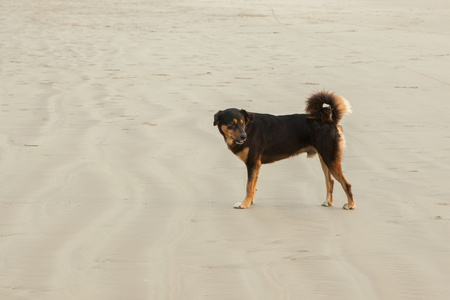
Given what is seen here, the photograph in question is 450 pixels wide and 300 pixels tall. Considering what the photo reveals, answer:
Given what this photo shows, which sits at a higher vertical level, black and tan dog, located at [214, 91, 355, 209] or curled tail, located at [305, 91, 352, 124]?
curled tail, located at [305, 91, 352, 124]

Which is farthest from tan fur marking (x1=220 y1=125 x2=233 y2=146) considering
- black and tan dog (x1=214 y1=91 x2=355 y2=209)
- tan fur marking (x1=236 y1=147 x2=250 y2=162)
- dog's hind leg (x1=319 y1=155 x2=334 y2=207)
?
dog's hind leg (x1=319 y1=155 x2=334 y2=207)

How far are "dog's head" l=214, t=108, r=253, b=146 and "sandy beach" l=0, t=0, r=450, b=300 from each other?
53 cm

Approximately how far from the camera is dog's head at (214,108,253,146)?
5766 millimetres

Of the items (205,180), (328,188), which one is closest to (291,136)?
(328,188)

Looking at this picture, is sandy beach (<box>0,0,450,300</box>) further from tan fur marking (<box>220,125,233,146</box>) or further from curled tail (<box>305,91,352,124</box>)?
curled tail (<box>305,91,352,124</box>)

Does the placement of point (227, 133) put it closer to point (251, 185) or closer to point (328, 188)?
point (251, 185)

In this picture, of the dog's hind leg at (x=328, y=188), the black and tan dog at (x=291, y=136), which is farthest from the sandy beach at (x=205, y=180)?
the black and tan dog at (x=291, y=136)

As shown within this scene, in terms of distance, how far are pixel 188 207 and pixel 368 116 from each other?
438 cm

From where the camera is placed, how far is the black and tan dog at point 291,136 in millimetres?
5832

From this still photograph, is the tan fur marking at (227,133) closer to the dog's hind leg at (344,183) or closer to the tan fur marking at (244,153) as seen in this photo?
the tan fur marking at (244,153)

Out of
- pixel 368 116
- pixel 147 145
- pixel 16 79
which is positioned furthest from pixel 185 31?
pixel 147 145

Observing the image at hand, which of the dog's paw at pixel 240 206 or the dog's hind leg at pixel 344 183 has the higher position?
the dog's hind leg at pixel 344 183

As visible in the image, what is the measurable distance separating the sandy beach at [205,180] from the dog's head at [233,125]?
53 cm

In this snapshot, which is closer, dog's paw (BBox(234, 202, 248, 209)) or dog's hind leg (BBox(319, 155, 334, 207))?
dog's paw (BBox(234, 202, 248, 209))
